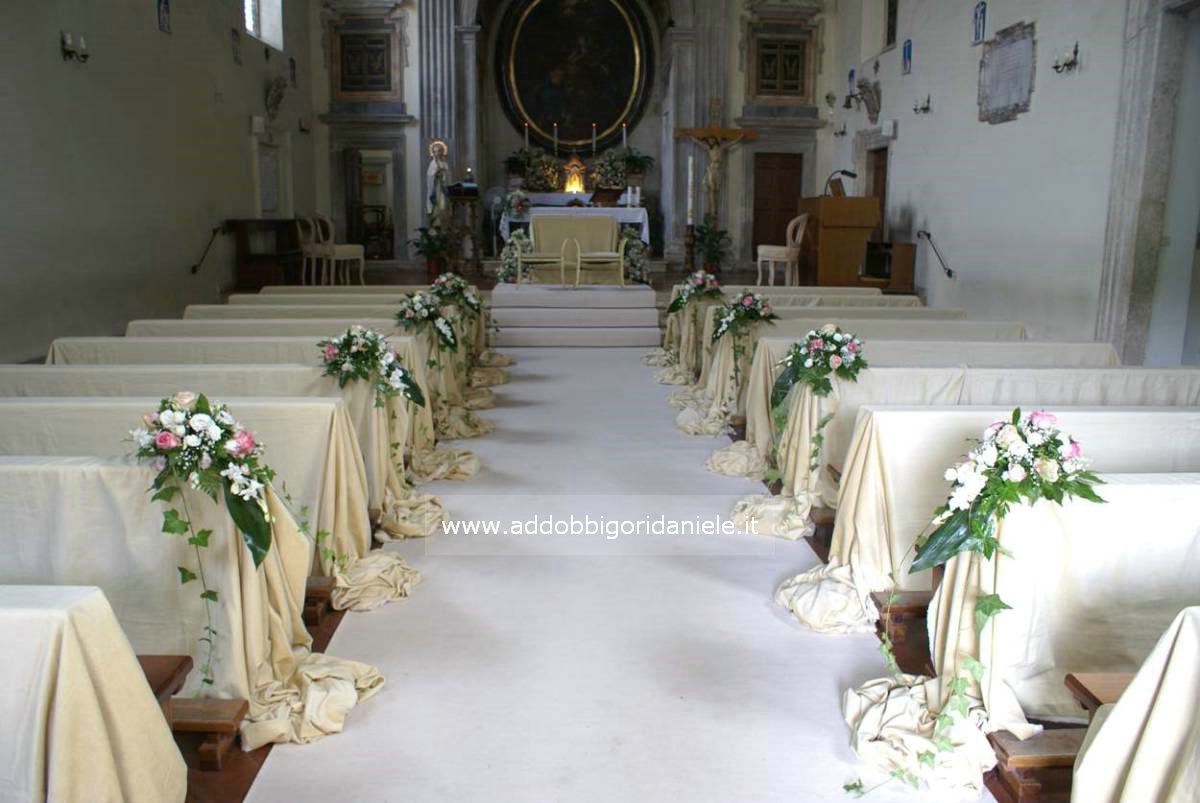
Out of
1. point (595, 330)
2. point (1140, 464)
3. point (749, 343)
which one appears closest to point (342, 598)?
point (1140, 464)

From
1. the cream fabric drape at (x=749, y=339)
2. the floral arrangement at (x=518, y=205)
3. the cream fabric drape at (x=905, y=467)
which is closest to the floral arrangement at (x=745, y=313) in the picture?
the cream fabric drape at (x=749, y=339)

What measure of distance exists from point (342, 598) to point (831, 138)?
1255 centimetres

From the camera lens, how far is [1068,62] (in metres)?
7.64

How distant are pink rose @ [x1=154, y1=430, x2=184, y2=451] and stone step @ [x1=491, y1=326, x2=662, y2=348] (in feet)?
21.9

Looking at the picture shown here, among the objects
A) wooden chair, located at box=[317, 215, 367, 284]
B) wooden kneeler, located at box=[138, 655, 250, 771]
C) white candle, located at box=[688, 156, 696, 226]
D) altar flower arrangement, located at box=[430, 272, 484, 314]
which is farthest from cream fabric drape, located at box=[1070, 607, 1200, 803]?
white candle, located at box=[688, 156, 696, 226]

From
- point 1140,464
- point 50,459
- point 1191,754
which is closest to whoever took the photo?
point 1191,754

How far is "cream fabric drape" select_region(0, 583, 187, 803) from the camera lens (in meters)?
1.72

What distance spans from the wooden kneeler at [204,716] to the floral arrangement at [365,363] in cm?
181

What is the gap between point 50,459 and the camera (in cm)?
250

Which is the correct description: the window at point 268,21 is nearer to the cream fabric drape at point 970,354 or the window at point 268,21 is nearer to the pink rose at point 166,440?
the cream fabric drape at point 970,354

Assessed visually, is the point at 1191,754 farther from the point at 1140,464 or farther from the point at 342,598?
the point at 342,598

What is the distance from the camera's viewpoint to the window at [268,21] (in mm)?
11773

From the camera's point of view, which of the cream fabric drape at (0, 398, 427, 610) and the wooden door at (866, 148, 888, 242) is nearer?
the cream fabric drape at (0, 398, 427, 610)

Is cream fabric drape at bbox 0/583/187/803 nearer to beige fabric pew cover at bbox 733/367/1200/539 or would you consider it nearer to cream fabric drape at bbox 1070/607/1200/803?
cream fabric drape at bbox 1070/607/1200/803
